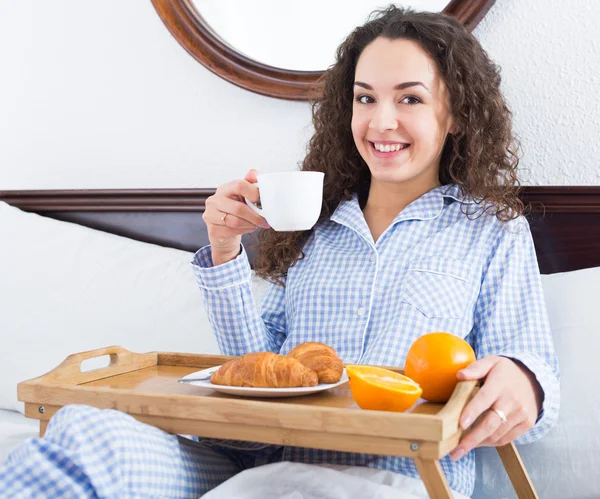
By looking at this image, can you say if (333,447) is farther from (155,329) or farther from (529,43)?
(529,43)

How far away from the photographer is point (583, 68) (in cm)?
139

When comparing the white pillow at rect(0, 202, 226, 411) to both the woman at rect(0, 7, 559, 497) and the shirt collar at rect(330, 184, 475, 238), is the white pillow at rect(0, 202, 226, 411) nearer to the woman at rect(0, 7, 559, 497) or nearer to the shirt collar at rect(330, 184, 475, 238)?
the woman at rect(0, 7, 559, 497)

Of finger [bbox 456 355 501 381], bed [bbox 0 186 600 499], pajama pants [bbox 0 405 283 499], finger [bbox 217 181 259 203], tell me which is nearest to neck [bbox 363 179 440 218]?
bed [bbox 0 186 600 499]

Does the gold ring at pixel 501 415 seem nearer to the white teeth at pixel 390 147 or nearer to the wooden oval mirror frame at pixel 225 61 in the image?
the white teeth at pixel 390 147

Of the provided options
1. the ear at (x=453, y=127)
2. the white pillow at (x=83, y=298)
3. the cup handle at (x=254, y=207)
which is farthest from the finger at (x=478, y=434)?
the white pillow at (x=83, y=298)

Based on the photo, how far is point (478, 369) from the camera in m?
0.88

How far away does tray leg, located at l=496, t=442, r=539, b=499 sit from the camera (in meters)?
1.00

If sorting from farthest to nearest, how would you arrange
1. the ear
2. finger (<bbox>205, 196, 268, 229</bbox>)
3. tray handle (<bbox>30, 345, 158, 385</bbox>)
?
the ear
finger (<bbox>205, 196, 268, 229</bbox>)
tray handle (<bbox>30, 345, 158, 385</bbox>)

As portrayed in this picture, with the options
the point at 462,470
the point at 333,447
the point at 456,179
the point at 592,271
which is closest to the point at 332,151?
the point at 456,179

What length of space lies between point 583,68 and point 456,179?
13.6 inches

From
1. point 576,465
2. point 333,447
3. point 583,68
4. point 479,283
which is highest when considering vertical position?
point 583,68

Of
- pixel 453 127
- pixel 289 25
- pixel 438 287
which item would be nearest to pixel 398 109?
pixel 453 127

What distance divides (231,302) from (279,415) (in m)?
0.44

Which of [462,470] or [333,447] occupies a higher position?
[333,447]
